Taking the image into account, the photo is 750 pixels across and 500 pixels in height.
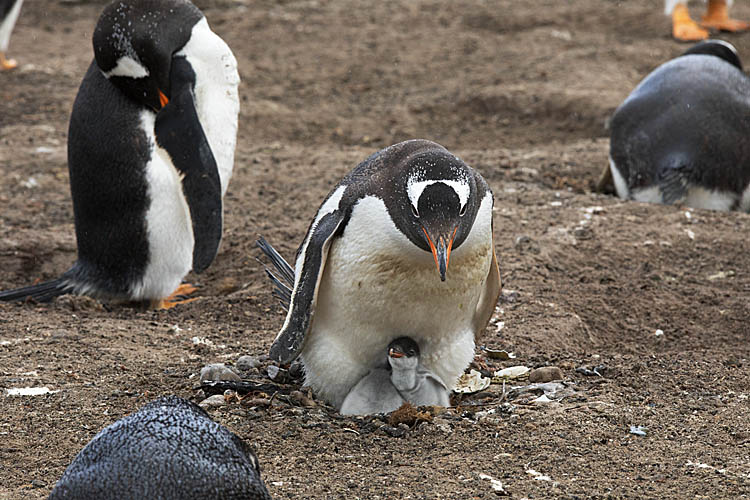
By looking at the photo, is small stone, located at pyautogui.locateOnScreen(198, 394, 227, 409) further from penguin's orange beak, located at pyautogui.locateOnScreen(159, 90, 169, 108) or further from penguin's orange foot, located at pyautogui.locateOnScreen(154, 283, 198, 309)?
penguin's orange beak, located at pyautogui.locateOnScreen(159, 90, 169, 108)

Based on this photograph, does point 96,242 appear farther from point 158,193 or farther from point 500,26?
point 500,26

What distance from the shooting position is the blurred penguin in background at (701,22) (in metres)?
9.13

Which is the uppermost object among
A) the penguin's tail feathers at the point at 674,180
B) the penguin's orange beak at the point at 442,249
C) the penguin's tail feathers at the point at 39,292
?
the penguin's orange beak at the point at 442,249

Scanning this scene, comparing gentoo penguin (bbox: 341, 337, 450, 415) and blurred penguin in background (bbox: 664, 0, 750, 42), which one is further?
blurred penguin in background (bbox: 664, 0, 750, 42)

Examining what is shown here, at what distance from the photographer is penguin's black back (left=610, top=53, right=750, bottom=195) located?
5445 mm

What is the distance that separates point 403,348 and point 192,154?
1.69 meters

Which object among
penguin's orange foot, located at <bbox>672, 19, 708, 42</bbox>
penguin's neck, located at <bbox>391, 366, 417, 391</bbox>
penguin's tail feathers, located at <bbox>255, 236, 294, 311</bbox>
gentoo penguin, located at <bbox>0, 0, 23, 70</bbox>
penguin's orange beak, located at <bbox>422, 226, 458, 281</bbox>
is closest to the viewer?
penguin's orange beak, located at <bbox>422, 226, 458, 281</bbox>

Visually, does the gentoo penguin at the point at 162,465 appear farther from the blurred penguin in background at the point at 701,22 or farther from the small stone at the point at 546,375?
the blurred penguin in background at the point at 701,22

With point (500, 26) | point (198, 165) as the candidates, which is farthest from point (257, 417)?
point (500, 26)

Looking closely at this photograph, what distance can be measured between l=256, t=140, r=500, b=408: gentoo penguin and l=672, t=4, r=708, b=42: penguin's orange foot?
661 centimetres

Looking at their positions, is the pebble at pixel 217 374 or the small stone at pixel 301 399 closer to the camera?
the small stone at pixel 301 399

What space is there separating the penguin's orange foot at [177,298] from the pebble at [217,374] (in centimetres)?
134

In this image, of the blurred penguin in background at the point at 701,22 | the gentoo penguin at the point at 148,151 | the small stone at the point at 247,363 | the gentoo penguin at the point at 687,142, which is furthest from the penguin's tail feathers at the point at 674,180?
the blurred penguin in background at the point at 701,22

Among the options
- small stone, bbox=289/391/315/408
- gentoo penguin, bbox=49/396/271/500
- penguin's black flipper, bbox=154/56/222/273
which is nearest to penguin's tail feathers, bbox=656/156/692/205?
penguin's black flipper, bbox=154/56/222/273
